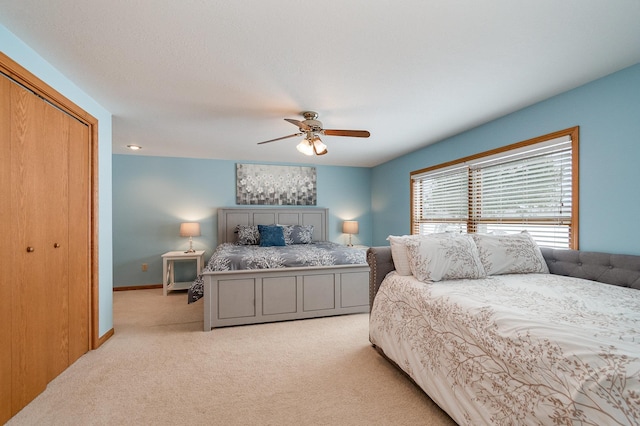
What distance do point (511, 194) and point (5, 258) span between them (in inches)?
160

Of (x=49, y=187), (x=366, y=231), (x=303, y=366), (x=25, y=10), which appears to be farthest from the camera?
Result: (x=366, y=231)

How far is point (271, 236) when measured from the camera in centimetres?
436

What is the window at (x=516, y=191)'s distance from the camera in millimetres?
2379

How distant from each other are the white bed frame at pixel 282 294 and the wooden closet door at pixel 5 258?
144cm

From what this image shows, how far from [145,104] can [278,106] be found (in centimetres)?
→ 127

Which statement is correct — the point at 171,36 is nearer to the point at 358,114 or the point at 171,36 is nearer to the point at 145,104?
the point at 145,104

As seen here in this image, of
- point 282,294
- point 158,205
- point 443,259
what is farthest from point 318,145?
point 158,205

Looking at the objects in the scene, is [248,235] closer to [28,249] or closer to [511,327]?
[28,249]

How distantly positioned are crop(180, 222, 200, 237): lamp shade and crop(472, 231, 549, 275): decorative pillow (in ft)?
13.4

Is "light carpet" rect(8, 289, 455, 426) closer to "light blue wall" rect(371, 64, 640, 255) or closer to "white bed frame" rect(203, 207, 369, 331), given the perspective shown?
"white bed frame" rect(203, 207, 369, 331)

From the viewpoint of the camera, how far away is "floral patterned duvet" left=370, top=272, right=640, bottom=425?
92cm

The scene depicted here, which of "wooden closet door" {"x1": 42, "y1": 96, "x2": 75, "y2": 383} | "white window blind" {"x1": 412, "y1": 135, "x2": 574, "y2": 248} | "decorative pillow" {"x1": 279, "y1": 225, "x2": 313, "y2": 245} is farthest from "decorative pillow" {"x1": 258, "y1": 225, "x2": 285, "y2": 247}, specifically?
"wooden closet door" {"x1": 42, "y1": 96, "x2": 75, "y2": 383}

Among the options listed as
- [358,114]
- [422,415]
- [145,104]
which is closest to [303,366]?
[422,415]

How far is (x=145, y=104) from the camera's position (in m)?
2.61
